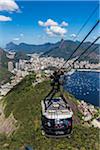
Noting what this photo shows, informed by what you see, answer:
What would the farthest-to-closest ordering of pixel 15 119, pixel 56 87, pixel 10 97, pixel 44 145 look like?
pixel 10 97 < pixel 15 119 < pixel 44 145 < pixel 56 87

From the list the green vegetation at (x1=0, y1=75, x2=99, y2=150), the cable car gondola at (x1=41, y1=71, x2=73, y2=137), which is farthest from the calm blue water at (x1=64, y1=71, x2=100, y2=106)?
the cable car gondola at (x1=41, y1=71, x2=73, y2=137)

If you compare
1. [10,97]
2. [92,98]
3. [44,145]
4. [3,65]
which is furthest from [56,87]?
[3,65]

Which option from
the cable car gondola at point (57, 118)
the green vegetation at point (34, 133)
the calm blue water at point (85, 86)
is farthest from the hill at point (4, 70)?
the cable car gondola at point (57, 118)

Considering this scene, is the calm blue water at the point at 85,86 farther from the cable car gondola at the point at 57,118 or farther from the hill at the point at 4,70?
the cable car gondola at the point at 57,118

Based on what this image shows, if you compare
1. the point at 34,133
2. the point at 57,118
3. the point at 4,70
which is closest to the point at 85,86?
the point at 4,70

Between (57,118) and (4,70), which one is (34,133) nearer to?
(57,118)

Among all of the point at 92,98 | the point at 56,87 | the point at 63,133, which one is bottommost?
the point at 92,98

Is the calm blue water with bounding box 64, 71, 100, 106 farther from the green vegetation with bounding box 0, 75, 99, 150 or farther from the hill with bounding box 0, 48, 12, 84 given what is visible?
the hill with bounding box 0, 48, 12, 84

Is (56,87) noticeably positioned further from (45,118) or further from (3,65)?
(3,65)
